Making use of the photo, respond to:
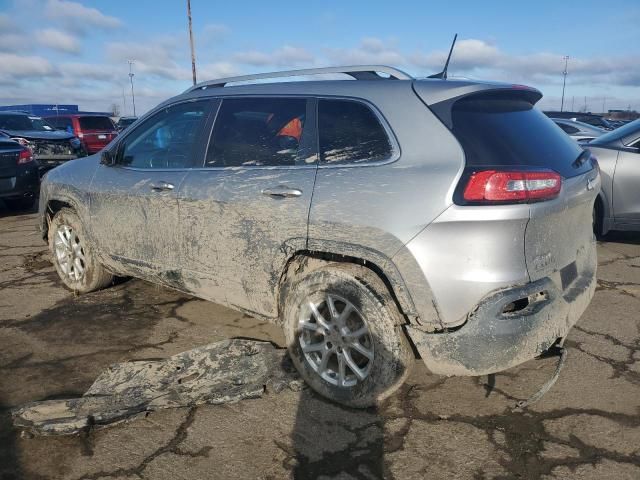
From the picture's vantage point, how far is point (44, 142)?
12266 mm

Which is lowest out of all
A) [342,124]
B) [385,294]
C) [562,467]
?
[562,467]

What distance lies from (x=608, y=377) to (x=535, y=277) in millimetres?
→ 1203

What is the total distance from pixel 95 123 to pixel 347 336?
697 inches

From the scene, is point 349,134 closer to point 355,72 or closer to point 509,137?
point 355,72

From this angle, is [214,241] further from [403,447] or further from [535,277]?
[535,277]

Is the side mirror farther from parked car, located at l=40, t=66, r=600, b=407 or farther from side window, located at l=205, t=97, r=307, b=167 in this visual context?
side window, located at l=205, t=97, r=307, b=167

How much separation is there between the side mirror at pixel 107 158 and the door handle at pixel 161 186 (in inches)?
29.4

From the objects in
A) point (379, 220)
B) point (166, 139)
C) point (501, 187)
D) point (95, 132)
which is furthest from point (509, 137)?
point (95, 132)

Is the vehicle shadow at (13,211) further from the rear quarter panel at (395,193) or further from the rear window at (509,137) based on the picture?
the rear window at (509,137)

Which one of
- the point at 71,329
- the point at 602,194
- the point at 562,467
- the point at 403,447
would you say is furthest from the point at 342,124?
the point at 602,194

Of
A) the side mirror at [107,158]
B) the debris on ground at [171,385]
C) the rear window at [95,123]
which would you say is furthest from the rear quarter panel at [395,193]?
the rear window at [95,123]

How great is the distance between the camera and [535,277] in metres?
2.55

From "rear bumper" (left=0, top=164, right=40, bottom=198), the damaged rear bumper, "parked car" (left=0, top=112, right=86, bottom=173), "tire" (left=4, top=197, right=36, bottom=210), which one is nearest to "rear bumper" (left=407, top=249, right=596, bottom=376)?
the damaged rear bumper

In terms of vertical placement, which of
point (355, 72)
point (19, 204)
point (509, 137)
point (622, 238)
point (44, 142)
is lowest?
point (622, 238)
